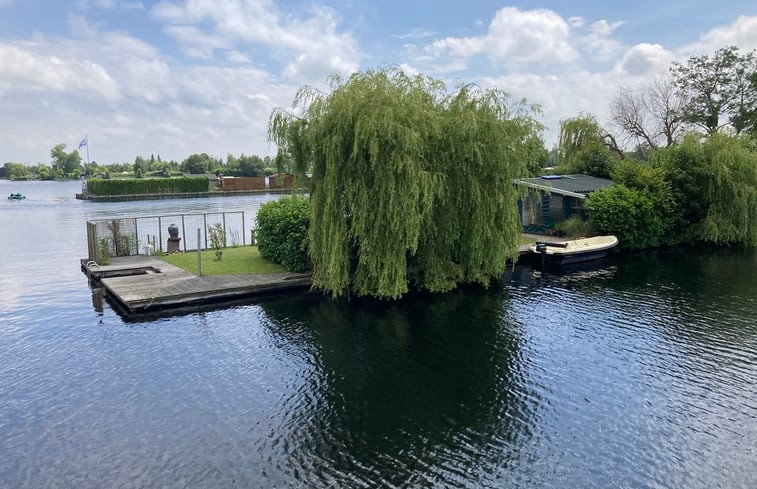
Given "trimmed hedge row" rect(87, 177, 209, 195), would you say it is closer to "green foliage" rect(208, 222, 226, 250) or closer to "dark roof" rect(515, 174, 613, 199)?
"green foliage" rect(208, 222, 226, 250)

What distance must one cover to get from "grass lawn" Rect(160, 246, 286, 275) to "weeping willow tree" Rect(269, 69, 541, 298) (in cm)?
316

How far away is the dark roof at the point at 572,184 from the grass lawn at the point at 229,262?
566 inches

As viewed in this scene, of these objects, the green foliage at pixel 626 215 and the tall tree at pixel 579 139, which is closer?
the green foliage at pixel 626 215

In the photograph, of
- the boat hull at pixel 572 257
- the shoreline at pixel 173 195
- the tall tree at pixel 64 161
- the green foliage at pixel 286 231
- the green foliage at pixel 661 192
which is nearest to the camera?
the green foliage at pixel 286 231

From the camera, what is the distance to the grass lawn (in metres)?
19.4

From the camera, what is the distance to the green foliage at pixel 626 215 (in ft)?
85.9

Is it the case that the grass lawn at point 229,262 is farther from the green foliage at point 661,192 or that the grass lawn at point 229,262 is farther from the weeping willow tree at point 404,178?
the green foliage at point 661,192

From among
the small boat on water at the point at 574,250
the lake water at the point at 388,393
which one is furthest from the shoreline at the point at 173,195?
the lake water at the point at 388,393

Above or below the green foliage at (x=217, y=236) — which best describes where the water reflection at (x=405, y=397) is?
below

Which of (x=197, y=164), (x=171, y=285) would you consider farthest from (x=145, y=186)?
(x=171, y=285)

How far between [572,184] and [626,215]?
14.6 feet

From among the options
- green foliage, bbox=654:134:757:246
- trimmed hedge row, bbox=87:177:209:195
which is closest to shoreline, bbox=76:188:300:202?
Answer: trimmed hedge row, bbox=87:177:209:195

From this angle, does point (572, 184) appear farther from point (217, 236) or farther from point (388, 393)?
point (388, 393)

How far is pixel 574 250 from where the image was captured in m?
22.8
